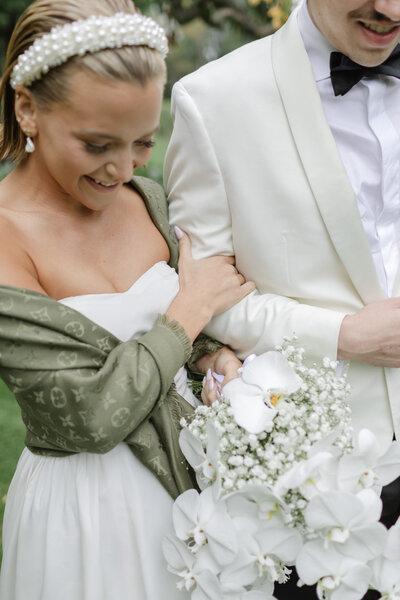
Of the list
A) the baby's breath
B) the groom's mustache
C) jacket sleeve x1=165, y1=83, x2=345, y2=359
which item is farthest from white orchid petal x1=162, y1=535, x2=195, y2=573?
the groom's mustache

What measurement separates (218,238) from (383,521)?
107cm

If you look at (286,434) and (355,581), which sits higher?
(286,434)

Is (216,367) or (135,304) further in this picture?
(216,367)

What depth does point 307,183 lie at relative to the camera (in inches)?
84.6

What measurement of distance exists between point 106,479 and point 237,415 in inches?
17.3

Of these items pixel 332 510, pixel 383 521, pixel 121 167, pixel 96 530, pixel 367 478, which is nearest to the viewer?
pixel 332 510

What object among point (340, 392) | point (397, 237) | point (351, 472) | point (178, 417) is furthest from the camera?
point (397, 237)

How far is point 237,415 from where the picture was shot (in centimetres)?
185

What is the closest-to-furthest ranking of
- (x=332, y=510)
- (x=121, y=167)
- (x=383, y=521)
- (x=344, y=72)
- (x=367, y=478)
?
(x=332, y=510), (x=367, y=478), (x=121, y=167), (x=344, y=72), (x=383, y=521)

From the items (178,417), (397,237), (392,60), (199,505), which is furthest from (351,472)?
(392,60)

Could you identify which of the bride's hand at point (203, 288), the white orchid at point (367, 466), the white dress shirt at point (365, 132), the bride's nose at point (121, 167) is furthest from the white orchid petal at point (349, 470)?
the bride's nose at point (121, 167)

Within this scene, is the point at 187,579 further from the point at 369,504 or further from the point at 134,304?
the point at 134,304

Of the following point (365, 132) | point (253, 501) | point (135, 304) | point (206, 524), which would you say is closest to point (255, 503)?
point (253, 501)

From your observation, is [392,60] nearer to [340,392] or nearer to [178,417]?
[340,392]
